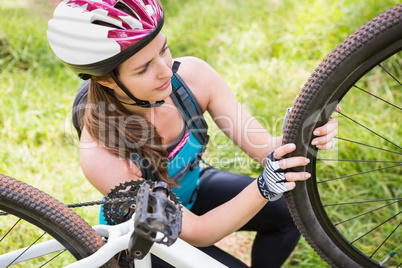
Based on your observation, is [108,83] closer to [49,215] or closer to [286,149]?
[49,215]

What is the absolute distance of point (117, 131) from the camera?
1582mm

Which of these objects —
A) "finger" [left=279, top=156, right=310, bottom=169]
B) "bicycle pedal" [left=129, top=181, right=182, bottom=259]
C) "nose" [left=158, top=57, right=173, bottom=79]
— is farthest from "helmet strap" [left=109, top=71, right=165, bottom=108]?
"finger" [left=279, top=156, right=310, bottom=169]

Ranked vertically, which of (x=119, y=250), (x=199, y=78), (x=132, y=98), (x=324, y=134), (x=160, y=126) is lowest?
(x=119, y=250)

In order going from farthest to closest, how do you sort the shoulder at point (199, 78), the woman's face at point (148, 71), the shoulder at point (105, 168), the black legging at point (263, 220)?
the black legging at point (263, 220)
the shoulder at point (199, 78)
the shoulder at point (105, 168)
the woman's face at point (148, 71)

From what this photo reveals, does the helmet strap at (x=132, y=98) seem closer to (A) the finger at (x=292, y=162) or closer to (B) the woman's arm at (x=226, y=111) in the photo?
(B) the woman's arm at (x=226, y=111)

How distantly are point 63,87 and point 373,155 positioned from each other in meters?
2.40

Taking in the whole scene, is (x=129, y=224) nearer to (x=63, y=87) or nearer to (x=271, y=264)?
(x=271, y=264)

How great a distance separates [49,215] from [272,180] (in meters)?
0.69

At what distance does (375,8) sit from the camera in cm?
325

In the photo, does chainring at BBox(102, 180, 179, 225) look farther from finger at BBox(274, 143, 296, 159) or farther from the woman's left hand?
the woman's left hand

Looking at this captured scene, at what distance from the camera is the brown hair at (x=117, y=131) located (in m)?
1.56

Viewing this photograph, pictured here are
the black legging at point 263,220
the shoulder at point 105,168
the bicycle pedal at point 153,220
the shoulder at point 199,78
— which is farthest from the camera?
the black legging at point 263,220

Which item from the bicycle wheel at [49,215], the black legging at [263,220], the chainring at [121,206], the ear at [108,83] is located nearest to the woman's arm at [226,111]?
the black legging at [263,220]

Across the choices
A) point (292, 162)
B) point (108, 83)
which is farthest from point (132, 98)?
point (292, 162)
